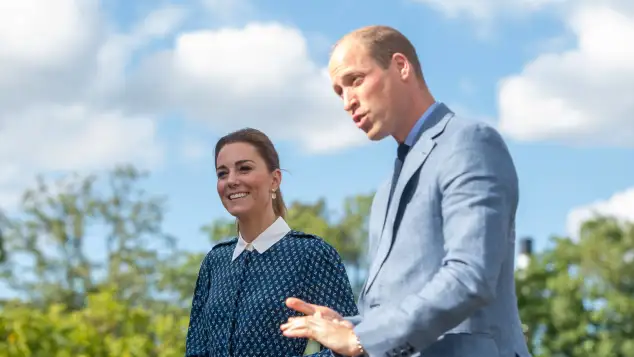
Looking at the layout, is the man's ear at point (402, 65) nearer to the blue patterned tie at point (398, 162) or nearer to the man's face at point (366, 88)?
the man's face at point (366, 88)

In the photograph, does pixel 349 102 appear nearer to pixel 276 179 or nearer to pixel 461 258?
pixel 461 258

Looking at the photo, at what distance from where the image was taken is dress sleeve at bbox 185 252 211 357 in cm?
478

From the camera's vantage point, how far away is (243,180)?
4.63 m

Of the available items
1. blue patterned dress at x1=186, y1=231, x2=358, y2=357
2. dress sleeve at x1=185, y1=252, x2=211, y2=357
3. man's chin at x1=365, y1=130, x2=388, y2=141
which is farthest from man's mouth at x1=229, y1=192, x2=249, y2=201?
man's chin at x1=365, y1=130, x2=388, y2=141

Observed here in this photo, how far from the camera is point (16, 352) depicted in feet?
40.9

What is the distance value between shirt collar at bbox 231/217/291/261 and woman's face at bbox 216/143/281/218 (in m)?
0.11

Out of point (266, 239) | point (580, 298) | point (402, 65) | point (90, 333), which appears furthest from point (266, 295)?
point (580, 298)

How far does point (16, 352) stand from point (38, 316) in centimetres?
148

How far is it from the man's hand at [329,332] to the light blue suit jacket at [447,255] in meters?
0.04

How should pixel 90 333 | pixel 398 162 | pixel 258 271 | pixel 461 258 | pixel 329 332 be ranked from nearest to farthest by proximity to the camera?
pixel 461 258, pixel 329 332, pixel 398 162, pixel 258 271, pixel 90 333

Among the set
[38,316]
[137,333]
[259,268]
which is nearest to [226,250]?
[259,268]

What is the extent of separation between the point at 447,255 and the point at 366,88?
0.50m

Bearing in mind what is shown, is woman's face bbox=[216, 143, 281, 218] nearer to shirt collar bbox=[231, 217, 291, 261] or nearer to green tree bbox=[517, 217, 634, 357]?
shirt collar bbox=[231, 217, 291, 261]

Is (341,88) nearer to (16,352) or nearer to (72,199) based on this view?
(16,352)
